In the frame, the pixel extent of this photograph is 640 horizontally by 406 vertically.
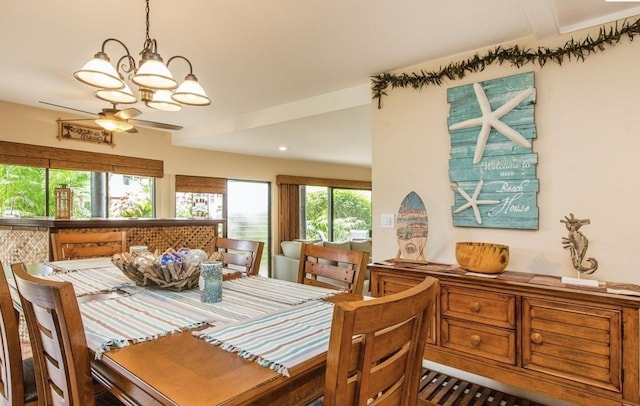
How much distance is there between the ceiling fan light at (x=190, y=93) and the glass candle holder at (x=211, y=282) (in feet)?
3.37

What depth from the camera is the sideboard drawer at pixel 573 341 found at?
5.68 feet

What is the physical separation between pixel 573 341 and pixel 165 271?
204cm

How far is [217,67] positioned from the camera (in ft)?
9.27

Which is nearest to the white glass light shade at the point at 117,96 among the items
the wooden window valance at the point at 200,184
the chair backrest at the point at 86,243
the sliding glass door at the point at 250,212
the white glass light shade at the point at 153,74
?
the white glass light shade at the point at 153,74

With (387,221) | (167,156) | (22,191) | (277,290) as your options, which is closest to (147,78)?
(277,290)

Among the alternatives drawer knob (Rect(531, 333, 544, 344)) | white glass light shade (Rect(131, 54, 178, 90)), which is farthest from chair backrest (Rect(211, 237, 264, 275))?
drawer knob (Rect(531, 333, 544, 344))

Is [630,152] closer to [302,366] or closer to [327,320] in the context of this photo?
[327,320]

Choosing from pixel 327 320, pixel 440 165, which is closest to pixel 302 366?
pixel 327 320

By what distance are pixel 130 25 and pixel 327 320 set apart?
2109 millimetres

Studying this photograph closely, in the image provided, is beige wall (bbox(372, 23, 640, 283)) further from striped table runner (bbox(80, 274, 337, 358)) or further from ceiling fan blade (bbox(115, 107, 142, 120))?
ceiling fan blade (bbox(115, 107, 142, 120))

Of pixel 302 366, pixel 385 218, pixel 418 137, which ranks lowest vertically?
pixel 302 366

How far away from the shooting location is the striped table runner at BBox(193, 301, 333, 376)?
3.09ft

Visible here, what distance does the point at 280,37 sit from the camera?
2.33 metres

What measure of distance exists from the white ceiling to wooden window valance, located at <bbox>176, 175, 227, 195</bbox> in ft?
5.88
